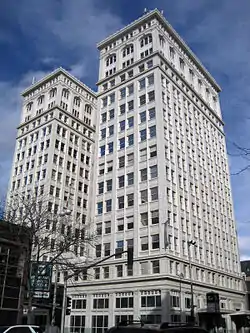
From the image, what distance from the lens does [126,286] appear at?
46344 mm

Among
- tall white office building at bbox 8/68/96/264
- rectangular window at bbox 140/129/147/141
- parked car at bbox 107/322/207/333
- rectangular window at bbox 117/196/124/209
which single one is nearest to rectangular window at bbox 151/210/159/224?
rectangular window at bbox 117/196/124/209

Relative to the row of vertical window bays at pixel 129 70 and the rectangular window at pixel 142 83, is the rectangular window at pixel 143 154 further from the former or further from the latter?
the row of vertical window bays at pixel 129 70

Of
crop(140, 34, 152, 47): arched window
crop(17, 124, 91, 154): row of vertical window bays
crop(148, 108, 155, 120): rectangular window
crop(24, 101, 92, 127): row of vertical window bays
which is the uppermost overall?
crop(140, 34, 152, 47): arched window

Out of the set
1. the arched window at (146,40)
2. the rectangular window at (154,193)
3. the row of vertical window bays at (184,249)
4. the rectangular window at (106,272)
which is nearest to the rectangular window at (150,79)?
the arched window at (146,40)

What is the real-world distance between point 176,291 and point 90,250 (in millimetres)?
15817

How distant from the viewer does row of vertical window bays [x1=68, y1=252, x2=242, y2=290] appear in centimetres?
4500

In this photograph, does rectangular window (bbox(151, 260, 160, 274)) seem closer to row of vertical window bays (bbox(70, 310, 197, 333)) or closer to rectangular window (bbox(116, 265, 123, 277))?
row of vertical window bays (bbox(70, 310, 197, 333))

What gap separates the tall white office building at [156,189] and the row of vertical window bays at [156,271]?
13cm

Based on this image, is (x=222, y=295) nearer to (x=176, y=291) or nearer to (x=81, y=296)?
(x=176, y=291)

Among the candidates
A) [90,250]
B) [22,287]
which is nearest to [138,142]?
[90,250]

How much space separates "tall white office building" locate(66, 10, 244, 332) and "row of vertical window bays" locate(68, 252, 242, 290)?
133 mm

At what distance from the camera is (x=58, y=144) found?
68.8m

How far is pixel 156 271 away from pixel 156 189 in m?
11.5

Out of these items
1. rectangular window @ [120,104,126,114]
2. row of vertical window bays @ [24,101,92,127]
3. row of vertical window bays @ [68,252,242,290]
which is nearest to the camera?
row of vertical window bays @ [68,252,242,290]
